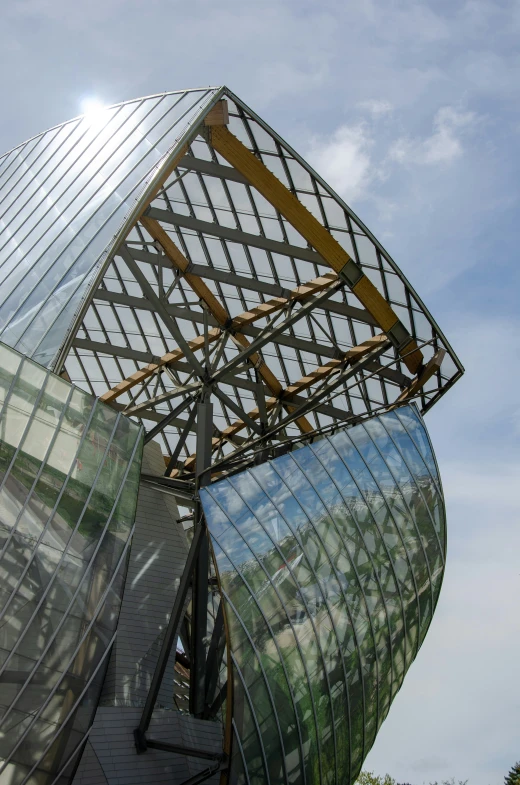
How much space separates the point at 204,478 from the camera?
28.5m

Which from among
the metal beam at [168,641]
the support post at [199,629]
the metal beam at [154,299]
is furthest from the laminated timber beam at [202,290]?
the metal beam at [168,641]

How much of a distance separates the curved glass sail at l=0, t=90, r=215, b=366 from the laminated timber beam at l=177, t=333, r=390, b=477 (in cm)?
1121

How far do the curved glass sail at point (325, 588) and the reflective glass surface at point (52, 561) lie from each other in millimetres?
3014

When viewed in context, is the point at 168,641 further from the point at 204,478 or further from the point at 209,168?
the point at 209,168

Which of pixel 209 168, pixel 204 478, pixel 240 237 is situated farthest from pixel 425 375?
pixel 209 168

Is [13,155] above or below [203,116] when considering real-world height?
above

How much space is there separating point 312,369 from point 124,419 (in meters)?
14.0

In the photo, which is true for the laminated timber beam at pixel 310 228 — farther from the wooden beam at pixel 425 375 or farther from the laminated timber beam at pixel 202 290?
the laminated timber beam at pixel 202 290

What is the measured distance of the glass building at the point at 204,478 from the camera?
20.6 metres

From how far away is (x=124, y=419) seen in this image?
2417cm

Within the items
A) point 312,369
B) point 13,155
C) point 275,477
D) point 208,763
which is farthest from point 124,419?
point 13,155

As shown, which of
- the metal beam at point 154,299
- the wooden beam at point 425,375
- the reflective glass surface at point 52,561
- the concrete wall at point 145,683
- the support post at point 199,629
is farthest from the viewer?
the wooden beam at point 425,375

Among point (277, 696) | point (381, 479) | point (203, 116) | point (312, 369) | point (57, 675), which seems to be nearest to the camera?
point (57, 675)

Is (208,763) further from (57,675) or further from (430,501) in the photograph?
(430,501)
